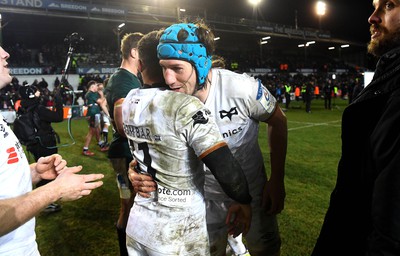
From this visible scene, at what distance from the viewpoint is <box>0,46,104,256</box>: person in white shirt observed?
155cm

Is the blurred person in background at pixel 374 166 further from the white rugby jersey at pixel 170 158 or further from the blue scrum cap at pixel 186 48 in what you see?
the blue scrum cap at pixel 186 48

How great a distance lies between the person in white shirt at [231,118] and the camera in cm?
190

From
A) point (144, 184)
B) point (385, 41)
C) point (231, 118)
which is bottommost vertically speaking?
point (144, 184)

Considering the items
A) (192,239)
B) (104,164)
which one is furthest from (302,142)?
(192,239)

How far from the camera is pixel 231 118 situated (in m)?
2.26

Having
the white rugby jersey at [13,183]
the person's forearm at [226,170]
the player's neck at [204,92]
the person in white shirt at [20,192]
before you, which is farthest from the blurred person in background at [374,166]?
the white rugby jersey at [13,183]

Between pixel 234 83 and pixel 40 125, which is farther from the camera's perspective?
pixel 40 125

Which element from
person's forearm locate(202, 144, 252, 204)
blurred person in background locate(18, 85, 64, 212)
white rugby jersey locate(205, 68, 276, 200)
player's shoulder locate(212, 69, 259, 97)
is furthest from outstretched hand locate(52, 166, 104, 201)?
blurred person in background locate(18, 85, 64, 212)

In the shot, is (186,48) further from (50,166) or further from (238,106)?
(50,166)

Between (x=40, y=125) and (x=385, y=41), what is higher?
(x=385, y=41)

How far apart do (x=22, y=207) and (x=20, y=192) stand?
34 centimetres

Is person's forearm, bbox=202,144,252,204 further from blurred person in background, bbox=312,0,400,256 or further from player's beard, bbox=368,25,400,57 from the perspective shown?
player's beard, bbox=368,25,400,57

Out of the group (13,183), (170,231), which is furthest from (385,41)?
(13,183)

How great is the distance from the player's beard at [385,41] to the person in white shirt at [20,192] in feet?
5.21
